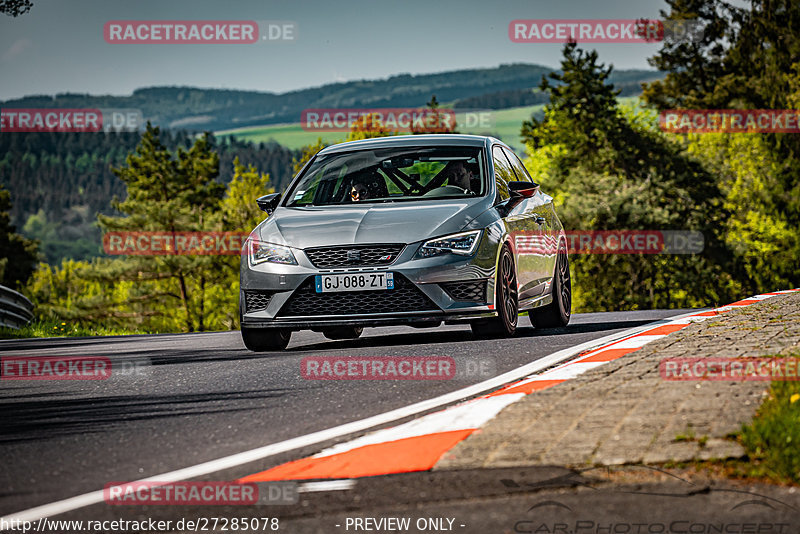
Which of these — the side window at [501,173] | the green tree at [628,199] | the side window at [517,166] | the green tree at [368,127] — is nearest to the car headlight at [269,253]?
the side window at [501,173]

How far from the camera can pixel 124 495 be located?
4.41 meters

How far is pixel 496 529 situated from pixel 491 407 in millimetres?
2058

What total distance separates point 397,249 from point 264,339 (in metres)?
1.67

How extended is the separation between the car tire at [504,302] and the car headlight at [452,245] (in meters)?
0.34

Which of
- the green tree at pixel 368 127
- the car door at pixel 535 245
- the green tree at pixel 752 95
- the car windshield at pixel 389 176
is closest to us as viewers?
the car door at pixel 535 245

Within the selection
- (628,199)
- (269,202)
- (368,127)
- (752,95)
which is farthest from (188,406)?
(368,127)

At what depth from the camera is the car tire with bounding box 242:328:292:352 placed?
32.7 feet

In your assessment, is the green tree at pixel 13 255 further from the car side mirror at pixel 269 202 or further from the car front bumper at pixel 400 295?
the car front bumper at pixel 400 295

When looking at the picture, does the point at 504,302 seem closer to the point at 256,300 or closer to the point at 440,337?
the point at 440,337

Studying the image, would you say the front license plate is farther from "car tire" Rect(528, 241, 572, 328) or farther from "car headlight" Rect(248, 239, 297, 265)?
"car tire" Rect(528, 241, 572, 328)

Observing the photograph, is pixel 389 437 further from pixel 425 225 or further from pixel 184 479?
pixel 425 225

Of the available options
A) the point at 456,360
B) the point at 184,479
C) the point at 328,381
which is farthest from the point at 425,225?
the point at 184,479

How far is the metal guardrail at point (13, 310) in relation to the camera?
769 inches

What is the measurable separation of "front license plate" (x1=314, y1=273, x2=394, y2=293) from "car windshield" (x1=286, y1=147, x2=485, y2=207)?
4.37ft
